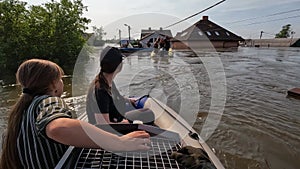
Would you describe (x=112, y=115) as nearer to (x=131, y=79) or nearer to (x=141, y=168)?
(x=141, y=168)

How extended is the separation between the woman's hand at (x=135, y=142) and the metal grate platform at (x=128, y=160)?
135 millimetres

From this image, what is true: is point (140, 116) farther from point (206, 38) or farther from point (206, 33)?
point (206, 33)

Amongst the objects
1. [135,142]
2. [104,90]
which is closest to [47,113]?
[135,142]

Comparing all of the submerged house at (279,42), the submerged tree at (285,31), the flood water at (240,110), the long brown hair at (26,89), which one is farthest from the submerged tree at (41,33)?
the submerged tree at (285,31)

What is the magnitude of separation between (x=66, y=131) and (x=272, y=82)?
8435mm

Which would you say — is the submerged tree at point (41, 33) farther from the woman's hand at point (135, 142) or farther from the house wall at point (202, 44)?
the house wall at point (202, 44)

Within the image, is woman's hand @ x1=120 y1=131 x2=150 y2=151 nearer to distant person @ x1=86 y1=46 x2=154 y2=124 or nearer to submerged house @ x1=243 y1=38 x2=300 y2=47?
distant person @ x1=86 y1=46 x2=154 y2=124

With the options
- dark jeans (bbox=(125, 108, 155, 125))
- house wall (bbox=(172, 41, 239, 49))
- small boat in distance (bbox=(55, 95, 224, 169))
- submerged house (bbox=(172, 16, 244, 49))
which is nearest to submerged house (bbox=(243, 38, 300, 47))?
submerged house (bbox=(172, 16, 244, 49))

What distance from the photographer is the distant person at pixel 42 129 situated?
3.61ft

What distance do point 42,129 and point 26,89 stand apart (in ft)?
0.95

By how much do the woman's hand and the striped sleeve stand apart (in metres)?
0.37

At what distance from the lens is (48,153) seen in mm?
1273

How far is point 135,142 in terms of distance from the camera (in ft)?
4.38

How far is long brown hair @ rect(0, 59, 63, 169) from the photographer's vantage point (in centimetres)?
123
